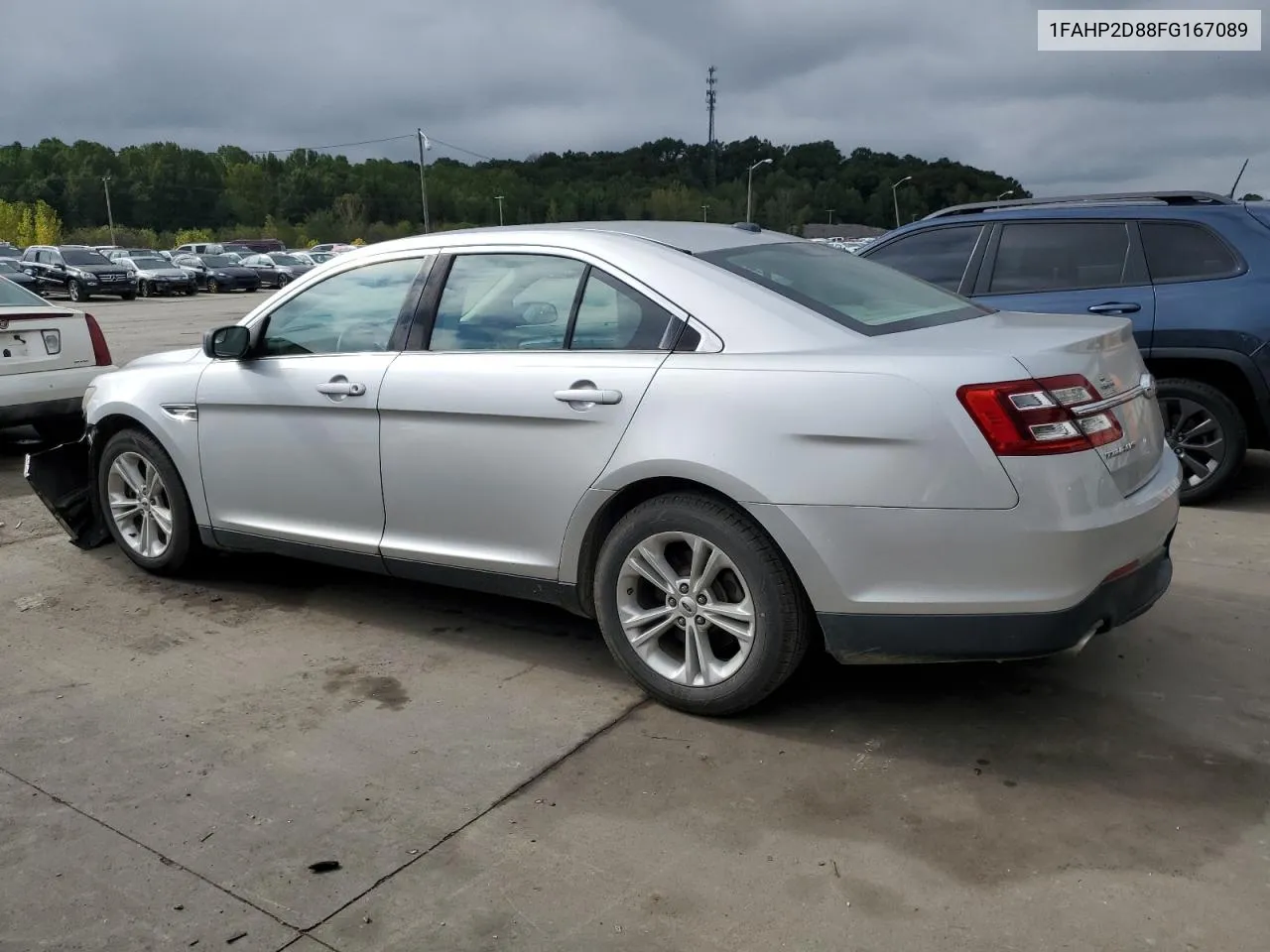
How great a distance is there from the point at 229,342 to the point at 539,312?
60.3 inches

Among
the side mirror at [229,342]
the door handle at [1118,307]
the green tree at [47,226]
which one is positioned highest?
the green tree at [47,226]

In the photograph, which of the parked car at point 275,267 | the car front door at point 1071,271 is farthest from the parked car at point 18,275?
the car front door at point 1071,271

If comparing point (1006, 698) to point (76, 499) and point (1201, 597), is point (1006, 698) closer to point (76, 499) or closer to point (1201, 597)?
point (1201, 597)

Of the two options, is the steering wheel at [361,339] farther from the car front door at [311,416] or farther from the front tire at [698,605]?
the front tire at [698,605]

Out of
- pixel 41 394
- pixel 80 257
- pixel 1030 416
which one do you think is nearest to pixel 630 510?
pixel 1030 416

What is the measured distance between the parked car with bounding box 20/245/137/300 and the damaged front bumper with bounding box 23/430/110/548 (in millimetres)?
32367

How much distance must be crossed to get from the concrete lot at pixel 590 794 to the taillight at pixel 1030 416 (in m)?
0.96

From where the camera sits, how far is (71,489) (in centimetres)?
592

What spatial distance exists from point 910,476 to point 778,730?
3.19 ft

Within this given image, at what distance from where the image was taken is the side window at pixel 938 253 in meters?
7.06

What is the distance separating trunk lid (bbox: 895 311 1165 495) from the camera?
128 inches

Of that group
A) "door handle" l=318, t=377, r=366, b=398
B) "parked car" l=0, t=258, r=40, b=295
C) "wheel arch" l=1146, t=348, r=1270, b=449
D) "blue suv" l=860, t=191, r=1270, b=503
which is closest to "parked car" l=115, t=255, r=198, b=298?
"parked car" l=0, t=258, r=40, b=295

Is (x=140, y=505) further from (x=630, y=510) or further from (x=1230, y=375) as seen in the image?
(x=1230, y=375)

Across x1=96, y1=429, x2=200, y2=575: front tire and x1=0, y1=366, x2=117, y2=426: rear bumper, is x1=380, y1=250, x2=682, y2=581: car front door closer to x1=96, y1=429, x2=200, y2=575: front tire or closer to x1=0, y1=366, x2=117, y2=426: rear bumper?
x1=96, y1=429, x2=200, y2=575: front tire
